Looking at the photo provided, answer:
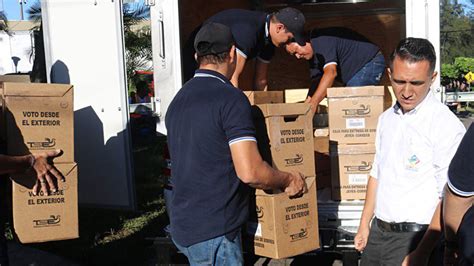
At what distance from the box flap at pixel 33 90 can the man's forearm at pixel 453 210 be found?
94.2 inches

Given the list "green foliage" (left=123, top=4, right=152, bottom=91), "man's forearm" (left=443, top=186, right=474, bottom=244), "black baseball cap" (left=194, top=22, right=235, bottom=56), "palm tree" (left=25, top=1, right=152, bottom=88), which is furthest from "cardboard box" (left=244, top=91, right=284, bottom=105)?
"green foliage" (left=123, top=4, right=152, bottom=91)

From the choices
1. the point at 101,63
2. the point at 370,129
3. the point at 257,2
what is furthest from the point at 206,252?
the point at 257,2

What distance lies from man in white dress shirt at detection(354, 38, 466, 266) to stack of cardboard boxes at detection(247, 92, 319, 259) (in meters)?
0.56

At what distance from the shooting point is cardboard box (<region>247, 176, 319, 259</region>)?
121 inches

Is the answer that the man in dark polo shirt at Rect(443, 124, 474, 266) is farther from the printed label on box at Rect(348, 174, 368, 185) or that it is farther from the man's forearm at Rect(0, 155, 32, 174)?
the man's forearm at Rect(0, 155, 32, 174)

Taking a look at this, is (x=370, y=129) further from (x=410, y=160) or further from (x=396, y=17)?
(x=396, y=17)

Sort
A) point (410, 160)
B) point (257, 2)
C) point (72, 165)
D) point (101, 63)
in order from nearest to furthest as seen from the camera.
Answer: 1. point (410, 160)
2. point (72, 165)
3. point (101, 63)
4. point (257, 2)

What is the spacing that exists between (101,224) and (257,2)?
3.05 m

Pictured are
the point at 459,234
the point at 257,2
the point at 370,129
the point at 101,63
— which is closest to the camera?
the point at 459,234

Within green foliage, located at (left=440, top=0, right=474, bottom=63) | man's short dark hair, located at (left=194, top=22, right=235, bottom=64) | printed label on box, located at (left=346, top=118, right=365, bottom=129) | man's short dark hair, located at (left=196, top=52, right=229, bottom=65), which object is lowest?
printed label on box, located at (left=346, top=118, right=365, bottom=129)

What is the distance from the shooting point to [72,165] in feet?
11.7

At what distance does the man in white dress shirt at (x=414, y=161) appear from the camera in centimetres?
241

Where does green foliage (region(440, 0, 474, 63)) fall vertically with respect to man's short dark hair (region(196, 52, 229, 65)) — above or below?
above

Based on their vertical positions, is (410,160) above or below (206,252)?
above
